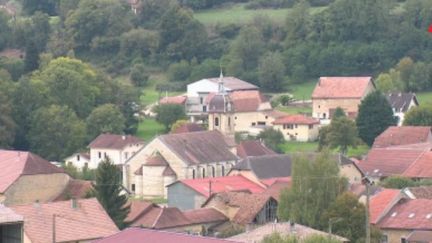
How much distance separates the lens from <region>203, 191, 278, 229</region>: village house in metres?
53.9

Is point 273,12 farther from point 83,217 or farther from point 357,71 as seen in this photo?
point 83,217

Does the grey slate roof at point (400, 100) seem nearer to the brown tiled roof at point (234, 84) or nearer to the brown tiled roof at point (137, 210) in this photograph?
the brown tiled roof at point (234, 84)

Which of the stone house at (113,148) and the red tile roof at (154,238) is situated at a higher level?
the stone house at (113,148)

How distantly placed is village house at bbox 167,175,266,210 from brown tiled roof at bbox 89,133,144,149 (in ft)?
47.2

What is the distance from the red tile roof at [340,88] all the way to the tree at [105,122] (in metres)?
12.8

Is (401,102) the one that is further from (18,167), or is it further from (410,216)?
(410,216)

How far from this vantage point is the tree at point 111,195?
50.2 m

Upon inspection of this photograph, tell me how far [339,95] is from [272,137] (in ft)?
34.7

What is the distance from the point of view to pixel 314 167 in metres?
53.1

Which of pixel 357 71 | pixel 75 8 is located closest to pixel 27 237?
pixel 357 71

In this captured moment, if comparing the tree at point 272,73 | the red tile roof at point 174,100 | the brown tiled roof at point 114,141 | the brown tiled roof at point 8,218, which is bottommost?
the brown tiled roof at point 8,218

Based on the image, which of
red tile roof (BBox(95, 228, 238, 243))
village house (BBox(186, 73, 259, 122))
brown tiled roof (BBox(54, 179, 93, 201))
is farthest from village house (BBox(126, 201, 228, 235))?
village house (BBox(186, 73, 259, 122))

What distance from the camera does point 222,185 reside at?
61.0m

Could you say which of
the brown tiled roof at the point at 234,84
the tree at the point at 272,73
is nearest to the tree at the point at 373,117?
the brown tiled roof at the point at 234,84
